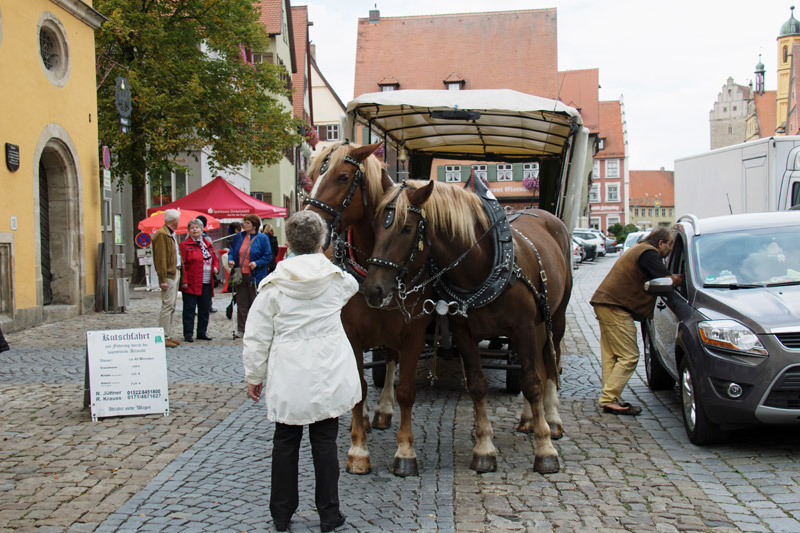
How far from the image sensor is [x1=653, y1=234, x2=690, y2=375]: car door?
20.9 feet

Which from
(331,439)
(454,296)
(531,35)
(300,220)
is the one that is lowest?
(331,439)

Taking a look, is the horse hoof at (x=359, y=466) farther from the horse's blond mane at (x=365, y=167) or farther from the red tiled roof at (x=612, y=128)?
the red tiled roof at (x=612, y=128)

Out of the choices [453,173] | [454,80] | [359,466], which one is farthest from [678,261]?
[454,80]

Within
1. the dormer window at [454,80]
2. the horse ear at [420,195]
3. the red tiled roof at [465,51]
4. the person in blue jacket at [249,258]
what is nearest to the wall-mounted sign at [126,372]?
the horse ear at [420,195]

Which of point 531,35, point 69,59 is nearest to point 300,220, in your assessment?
point 69,59

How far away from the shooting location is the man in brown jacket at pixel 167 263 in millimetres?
10891

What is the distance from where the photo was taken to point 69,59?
15312 mm

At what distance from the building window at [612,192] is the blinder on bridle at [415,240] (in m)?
86.5

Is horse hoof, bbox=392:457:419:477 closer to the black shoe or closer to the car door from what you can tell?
the black shoe

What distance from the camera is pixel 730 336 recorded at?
5.39 m

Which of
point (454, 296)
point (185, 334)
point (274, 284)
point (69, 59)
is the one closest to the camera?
point (274, 284)

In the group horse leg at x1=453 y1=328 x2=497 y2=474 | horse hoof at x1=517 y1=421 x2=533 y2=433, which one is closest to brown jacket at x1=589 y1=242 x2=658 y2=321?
horse hoof at x1=517 y1=421 x2=533 y2=433

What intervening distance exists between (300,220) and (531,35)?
53.4 meters

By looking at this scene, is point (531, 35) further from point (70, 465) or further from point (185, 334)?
point (70, 465)
